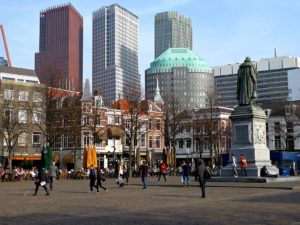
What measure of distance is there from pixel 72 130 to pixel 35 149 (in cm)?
2055

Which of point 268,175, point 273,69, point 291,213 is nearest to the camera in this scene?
point 291,213

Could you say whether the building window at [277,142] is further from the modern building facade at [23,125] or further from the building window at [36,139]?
the building window at [36,139]

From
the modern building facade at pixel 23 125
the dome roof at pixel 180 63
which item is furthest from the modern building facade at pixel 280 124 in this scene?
the dome roof at pixel 180 63

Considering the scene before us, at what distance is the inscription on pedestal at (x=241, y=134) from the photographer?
35.4m

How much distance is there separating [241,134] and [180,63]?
150m

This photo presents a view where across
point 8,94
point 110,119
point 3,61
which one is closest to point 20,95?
point 8,94

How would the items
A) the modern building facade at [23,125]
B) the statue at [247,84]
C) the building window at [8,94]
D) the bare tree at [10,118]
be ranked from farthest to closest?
the building window at [8,94], the modern building facade at [23,125], the bare tree at [10,118], the statue at [247,84]

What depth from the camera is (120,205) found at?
60.9 feet

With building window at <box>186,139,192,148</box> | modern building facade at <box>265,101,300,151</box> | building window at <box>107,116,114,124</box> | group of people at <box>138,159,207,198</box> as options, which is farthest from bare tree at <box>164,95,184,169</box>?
modern building facade at <box>265,101,300,151</box>

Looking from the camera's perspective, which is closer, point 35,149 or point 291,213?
point 291,213

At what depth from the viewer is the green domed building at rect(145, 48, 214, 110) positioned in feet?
591

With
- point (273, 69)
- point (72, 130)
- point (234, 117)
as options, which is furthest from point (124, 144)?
point (273, 69)

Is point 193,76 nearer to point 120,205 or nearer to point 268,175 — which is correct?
point 268,175

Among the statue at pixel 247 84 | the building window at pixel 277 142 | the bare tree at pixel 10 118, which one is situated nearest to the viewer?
the statue at pixel 247 84
